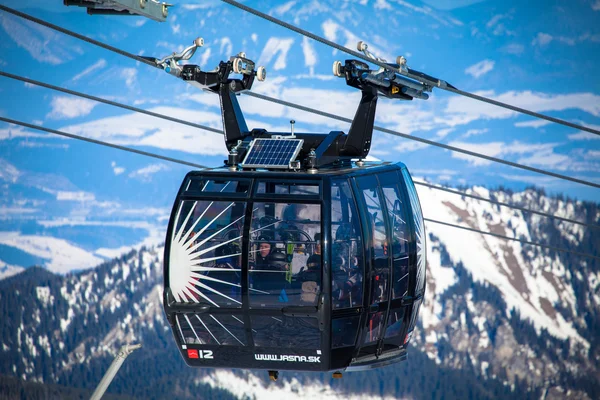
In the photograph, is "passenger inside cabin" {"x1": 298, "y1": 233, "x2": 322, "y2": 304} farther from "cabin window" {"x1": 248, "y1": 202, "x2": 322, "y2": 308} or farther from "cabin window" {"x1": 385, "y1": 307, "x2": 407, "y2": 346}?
"cabin window" {"x1": 385, "y1": 307, "x2": 407, "y2": 346}

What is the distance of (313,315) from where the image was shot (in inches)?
628

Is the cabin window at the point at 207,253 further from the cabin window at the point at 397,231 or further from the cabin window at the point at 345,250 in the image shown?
the cabin window at the point at 397,231

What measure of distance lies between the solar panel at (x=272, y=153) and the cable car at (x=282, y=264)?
0.02 meters

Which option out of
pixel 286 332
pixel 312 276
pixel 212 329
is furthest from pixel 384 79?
pixel 212 329

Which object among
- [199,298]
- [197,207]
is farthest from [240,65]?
[199,298]

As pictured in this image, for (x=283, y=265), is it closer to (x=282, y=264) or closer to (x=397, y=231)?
(x=282, y=264)

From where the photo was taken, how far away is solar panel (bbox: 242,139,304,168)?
17109 millimetres

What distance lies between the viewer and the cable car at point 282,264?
52.5ft

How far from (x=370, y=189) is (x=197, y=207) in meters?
2.92

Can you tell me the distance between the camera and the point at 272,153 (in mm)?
17516

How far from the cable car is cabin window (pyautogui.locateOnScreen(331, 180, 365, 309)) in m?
0.02

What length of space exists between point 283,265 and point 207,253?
4.10 ft

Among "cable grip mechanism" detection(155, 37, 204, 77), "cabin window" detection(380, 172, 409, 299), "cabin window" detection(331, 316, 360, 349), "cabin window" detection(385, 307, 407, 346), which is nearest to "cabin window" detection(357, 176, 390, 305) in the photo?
"cabin window" detection(380, 172, 409, 299)

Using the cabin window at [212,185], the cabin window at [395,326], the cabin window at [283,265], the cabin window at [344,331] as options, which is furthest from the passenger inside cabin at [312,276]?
the cabin window at [395,326]
